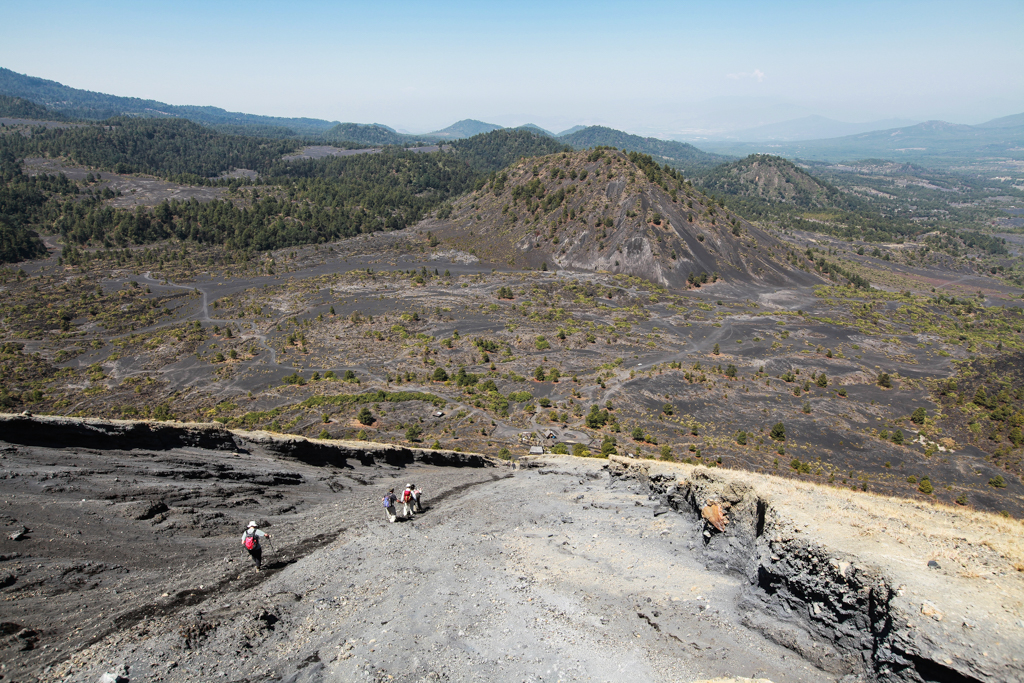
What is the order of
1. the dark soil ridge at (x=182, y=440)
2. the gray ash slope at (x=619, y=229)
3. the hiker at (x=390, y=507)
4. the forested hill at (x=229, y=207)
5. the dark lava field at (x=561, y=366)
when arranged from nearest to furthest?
1. the dark soil ridge at (x=182, y=440)
2. the hiker at (x=390, y=507)
3. the dark lava field at (x=561, y=366)
4. the gray ash slope at (x=619, y=229)
5. the forested hill at (x=229, y=207)

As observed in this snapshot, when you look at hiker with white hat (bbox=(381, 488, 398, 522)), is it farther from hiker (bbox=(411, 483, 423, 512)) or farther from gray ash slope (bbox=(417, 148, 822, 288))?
gray ash slope (bbox=(417, 148, 822, 288))

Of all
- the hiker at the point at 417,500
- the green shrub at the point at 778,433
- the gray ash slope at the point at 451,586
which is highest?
the gray ash slope at the point at 451,586

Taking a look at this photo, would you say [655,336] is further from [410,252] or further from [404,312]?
[410,252]

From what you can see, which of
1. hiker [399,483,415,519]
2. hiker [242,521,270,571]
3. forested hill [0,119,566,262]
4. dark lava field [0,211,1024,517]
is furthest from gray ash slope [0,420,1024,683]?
forested hill [0,119,566,262]

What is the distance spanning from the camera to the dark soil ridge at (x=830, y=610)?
7.93 meters

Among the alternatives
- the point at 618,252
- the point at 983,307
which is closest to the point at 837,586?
the point at 618,252

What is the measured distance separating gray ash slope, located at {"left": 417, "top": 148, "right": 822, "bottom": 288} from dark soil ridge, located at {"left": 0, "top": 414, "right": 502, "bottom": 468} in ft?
228

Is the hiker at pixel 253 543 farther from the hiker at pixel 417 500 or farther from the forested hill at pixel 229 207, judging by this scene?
the forested hill at pixel 229 207

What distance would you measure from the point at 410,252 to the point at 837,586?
102037 mm

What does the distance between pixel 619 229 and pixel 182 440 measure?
86.4m

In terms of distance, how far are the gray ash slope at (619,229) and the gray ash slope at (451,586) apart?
237 ft

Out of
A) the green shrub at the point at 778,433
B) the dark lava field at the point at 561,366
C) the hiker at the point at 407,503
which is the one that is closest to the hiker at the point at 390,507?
the hiker at the point at 407,503

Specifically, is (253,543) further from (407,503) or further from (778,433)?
(778,433)

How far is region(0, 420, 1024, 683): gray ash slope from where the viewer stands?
29.1 feet
